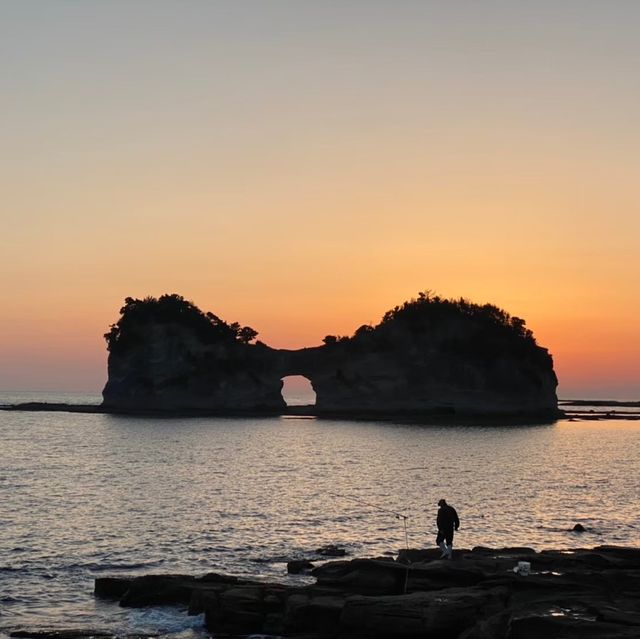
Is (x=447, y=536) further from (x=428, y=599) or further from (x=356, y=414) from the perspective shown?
(x=356, y=414)

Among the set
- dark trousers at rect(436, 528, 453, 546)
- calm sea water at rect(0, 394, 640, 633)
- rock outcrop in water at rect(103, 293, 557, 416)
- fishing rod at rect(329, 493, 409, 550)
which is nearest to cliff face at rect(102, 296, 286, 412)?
rock outcrop in water at rect(103, 293, 557, 416)

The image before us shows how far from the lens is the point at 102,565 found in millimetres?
29656

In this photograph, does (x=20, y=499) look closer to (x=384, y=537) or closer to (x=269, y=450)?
(x=384, y=537)

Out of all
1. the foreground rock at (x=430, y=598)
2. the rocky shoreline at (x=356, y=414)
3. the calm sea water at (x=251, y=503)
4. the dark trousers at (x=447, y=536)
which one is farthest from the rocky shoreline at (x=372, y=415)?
the foreground rock at (x=430, y=598)

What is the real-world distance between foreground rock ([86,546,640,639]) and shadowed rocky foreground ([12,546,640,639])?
3 cm

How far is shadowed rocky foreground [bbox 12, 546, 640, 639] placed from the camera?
17734 millimetres

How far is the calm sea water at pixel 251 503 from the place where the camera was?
1143 inches

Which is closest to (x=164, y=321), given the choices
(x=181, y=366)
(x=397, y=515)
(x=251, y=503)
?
(x=181, y=366)

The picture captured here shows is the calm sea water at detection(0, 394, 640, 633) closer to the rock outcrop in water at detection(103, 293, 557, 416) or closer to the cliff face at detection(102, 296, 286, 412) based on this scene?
the rock outcrop in water at detection(103, 293, 557, 416)

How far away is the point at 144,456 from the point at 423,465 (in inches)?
958

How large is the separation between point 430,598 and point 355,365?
11758cm

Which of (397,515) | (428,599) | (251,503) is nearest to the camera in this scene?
(428,599)

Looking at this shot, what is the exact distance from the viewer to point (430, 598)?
1934 centimetres

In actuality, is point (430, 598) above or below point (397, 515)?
below
